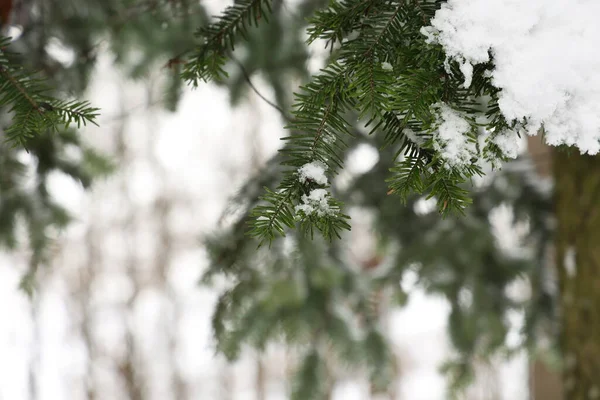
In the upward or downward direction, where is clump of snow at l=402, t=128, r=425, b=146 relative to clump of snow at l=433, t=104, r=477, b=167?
upward

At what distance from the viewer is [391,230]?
2.62 meters

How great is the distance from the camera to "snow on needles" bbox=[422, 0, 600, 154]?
2.07 feet

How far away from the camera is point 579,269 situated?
216cm

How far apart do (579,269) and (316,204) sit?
203 cm

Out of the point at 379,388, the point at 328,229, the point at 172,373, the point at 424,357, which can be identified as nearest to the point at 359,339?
the point at 379,388

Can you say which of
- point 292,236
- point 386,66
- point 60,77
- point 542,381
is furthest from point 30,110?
point 542,381

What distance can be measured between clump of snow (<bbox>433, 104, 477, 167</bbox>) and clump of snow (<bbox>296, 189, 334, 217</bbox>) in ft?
0.56

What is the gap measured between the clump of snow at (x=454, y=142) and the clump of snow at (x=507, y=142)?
3 cm

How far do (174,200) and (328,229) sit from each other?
28.4 ft

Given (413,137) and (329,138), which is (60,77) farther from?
(413,137)

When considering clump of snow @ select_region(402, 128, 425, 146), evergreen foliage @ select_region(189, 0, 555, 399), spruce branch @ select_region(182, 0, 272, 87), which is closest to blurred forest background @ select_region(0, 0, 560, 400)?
evergreen foliage @ select_region(189, 0, 555, 399)

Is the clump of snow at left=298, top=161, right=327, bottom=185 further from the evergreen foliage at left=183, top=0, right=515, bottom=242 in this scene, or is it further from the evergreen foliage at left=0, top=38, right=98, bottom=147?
the evergreen foliage at left=0, top=38, right=98, bottom=147

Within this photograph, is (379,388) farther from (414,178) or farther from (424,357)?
(424,357)

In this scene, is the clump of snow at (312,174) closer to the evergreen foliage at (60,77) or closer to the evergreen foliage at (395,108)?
the evergreen foliage at (395,108)
